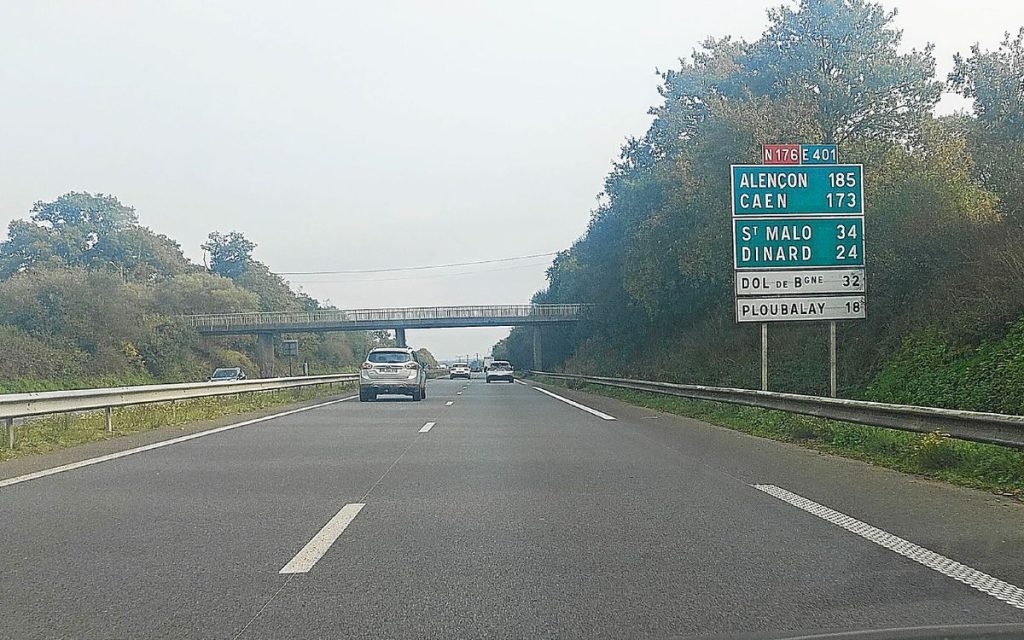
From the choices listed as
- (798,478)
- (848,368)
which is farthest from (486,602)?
(848,368)

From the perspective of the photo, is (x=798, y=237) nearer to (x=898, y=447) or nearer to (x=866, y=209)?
(x=898, y=447)

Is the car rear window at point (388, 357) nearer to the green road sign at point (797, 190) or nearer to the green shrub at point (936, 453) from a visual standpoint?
the green road sign at point (797, 190)

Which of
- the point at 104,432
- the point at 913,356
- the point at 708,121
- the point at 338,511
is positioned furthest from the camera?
the point at 708,121

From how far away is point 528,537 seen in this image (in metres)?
7.29

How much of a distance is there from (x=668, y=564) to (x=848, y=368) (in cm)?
2178

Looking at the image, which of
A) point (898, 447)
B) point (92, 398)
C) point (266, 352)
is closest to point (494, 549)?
point (898, 447)

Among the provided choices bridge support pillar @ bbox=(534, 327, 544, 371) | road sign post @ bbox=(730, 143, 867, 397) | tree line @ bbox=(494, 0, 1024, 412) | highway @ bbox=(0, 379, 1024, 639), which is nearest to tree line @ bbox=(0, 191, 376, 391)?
bridge support pillar @ bbox=(534, 327, 544, 371)

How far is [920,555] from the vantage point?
6488 millimetres

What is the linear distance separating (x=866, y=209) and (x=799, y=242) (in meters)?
9.22

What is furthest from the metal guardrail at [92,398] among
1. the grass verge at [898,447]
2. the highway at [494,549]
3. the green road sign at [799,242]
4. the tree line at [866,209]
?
the tree line at [866,209]

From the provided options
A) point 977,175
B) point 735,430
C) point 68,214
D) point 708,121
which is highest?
point 68,214

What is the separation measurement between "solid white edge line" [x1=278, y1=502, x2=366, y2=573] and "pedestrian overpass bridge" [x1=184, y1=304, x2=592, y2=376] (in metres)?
68.3

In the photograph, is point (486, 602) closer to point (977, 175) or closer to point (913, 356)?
point (913, 356)

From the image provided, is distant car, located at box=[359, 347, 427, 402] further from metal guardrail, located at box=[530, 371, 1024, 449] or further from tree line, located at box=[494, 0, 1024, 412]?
metal guardrail, located at box=[530, 371, 1024, 449]
